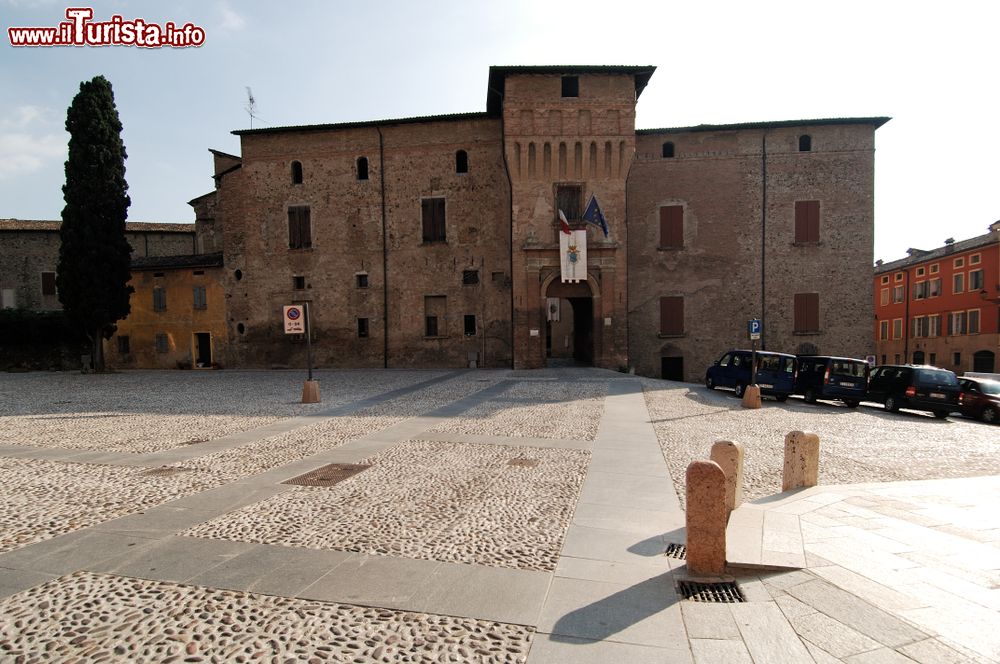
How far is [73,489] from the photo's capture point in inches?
237

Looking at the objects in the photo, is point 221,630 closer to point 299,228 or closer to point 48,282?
point 299,228

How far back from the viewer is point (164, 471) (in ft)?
22.6

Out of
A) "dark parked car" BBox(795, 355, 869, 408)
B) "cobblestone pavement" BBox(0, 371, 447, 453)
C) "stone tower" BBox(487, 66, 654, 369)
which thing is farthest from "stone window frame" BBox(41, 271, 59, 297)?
"dark parked car" BBox(795, 355, 869, 408)

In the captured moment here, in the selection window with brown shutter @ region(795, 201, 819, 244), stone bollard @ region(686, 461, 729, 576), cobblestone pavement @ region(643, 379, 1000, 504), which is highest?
window with brown shutter @ region(795, 201, 819, 244)

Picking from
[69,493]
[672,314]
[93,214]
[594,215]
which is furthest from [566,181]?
[93,214]

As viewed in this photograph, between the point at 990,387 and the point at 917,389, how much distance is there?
2.21m

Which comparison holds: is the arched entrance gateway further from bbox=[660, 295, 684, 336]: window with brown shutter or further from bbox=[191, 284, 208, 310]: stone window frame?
bbox=[191, 284, 208, 310]: stone window frame

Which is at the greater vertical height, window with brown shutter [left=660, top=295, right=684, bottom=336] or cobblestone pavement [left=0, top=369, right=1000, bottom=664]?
window with brown shutter [left=660, top=295, right=684, bottom=336]

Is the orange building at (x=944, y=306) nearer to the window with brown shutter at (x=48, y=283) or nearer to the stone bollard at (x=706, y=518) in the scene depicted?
the stone bollard at (x=706, y=518)

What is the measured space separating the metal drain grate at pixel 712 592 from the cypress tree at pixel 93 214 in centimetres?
2947

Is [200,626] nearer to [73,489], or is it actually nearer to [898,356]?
[73,489]

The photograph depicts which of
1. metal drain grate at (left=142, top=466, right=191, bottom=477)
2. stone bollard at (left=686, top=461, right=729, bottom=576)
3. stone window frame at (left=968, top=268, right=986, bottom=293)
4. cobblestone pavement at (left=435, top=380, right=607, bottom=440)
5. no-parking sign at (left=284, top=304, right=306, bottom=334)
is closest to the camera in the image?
stone bollard at (left=686, top=461, right=729, bottom=576)

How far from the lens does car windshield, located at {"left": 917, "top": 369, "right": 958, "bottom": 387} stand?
14898mm

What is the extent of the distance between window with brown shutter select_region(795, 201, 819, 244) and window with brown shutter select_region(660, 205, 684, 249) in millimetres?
5806
